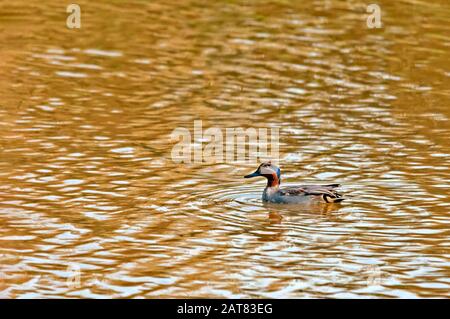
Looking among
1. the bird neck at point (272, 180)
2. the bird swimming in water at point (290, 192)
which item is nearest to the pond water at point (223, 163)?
the bird swimming in water at point (290, 192)

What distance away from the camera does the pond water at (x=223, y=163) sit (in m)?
13.0

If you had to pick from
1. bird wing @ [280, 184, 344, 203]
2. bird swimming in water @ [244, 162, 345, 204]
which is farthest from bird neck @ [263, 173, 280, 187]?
bird wing @ [280, 184, 344, 203]

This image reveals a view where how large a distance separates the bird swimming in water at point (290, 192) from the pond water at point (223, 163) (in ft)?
0.51

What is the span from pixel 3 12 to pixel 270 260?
1459 centimetres

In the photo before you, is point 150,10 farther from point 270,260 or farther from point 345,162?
point 270,260

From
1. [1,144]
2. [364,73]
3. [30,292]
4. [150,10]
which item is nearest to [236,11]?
[150,10]

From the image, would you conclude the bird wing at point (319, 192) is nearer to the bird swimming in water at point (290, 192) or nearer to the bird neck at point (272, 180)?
the bird swimming in water at point (290, 192)

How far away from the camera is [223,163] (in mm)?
17516

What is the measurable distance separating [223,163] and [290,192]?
2127mm

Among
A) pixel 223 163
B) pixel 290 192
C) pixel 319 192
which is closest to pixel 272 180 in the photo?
pixel 290 192

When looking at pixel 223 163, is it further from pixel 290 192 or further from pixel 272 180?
pixel 290 192

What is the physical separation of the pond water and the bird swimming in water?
0.51 ft

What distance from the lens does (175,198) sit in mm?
15703
